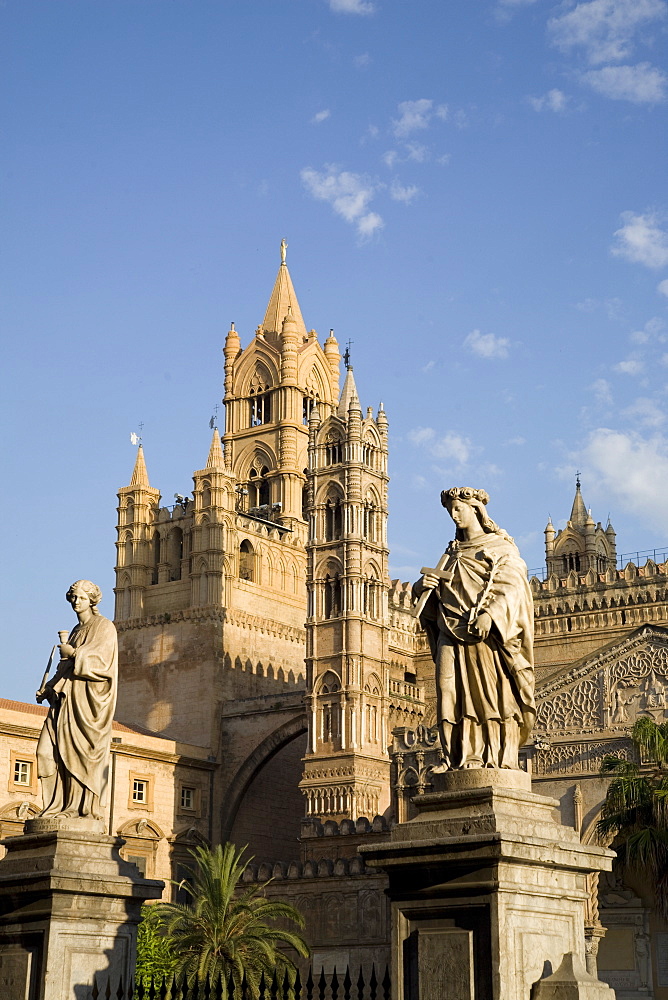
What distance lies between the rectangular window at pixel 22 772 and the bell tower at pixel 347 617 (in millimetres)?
9383

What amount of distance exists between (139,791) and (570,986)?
1671 inches

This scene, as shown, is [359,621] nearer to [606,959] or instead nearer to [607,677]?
[607,677]

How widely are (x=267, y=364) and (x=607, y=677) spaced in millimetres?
36737

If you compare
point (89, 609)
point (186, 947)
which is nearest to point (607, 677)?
point (186, 947)

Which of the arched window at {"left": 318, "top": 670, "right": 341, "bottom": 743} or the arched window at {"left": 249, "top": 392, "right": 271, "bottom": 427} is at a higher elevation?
the arched window at {"left": 249, "top": 392, "right": 271, "bottom": 427}

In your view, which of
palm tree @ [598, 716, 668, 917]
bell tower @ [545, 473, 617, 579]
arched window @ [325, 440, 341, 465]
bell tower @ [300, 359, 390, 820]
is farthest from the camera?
bell tower @ [545, 473, 617, 579]

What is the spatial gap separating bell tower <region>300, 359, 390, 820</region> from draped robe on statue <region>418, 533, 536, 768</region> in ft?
128

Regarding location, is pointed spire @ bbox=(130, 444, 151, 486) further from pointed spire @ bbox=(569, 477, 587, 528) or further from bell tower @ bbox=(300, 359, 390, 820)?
pointed spire @ bbox=(569, 477, 587, 528)

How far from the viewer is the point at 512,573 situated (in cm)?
809

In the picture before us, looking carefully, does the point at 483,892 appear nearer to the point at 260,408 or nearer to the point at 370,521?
the point at 370,521

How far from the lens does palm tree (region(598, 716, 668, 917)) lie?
32.3m

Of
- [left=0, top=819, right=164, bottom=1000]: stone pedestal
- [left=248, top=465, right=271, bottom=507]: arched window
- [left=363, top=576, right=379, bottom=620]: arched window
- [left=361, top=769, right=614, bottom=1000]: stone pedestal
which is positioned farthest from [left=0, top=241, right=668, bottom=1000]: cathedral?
[left=361, top=769, right=614, bottom=1000]: stone pedestal

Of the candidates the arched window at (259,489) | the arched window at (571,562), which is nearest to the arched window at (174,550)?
the arched window at (259,489)

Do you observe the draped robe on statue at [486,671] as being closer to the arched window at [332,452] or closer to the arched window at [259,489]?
the arched window at [332,452]
